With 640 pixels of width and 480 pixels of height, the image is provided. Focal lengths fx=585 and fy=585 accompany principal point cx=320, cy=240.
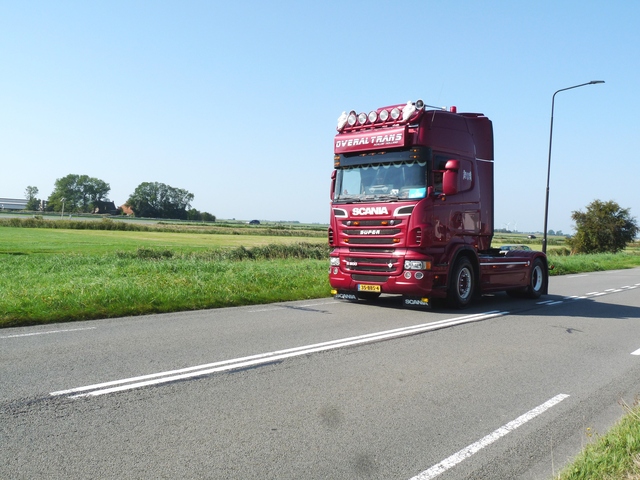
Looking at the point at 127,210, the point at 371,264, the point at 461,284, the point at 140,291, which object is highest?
the point at 127,210

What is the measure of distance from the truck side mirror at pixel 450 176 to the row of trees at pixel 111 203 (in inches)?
5442

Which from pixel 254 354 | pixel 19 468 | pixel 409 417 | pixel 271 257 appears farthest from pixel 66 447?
pixel 271 257

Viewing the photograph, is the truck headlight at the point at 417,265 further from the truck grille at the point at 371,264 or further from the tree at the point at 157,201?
the tree at the point at 157,201

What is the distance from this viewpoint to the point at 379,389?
219 inches

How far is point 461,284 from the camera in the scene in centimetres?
1230

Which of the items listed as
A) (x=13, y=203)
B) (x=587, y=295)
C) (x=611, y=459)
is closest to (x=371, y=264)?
(x=587, y=295)

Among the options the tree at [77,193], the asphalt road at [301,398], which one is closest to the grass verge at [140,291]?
the asphalt road at [301,398]

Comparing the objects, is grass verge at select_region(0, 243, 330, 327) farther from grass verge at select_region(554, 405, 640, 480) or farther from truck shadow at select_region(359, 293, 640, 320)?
grass verge at select_region(554, 405, 640, 480)

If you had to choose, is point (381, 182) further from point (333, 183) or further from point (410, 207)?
point (333, 183)

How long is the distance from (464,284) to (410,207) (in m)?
2.47

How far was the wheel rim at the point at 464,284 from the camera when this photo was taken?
40.1ft

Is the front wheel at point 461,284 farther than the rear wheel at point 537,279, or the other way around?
the rear wheel at point 537,279

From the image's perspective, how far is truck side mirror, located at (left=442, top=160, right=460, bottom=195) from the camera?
433 inches

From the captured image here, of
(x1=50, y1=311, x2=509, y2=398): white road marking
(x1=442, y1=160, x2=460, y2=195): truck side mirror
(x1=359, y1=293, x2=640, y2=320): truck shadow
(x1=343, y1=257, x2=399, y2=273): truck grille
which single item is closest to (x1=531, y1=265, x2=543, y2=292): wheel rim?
(x1=359, y1=293, x2=640, y2=320): truck shadow
